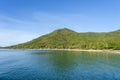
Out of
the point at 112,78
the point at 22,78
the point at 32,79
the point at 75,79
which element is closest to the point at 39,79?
the point at 32,79

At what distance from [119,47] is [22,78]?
558 ft

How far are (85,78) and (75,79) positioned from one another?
3.32 meters

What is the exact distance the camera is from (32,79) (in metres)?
48.9

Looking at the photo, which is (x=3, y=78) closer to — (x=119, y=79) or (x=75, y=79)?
(x=75, y=79)

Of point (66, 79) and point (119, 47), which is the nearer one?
point (66, 79)

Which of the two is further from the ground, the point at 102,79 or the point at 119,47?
the point at 119,47

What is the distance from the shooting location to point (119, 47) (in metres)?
199

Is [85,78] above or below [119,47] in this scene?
below

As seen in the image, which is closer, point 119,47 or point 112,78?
point 112,78

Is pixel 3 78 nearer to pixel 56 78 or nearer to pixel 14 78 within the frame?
pixel 14 78

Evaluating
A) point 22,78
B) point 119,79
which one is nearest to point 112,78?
point 119,79

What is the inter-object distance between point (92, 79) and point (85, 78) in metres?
2.33

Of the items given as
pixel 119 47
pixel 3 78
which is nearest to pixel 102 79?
pixel 3 78

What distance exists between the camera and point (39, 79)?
160 feet
